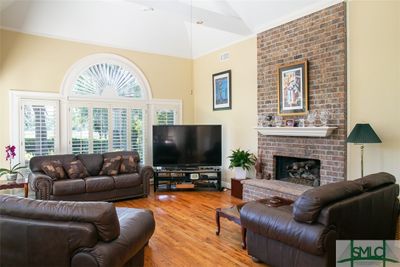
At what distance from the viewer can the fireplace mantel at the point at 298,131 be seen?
4.22 meters

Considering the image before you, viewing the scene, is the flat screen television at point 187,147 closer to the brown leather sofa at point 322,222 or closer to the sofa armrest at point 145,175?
the sofa armrest at point 145,175

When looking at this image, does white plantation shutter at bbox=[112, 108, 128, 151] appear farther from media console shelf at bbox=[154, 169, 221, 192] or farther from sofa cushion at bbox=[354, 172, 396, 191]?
sofa cushion at bbox=[354, 172, 396, 191]

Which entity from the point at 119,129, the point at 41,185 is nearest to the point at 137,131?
the point at 119,129

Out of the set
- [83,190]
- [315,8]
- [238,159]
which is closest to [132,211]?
[83,190]

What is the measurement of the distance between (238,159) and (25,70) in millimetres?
4478

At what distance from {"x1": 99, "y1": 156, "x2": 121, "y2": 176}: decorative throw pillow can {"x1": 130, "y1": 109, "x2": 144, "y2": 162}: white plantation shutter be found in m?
1.05

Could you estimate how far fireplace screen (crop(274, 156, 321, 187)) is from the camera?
4699mm

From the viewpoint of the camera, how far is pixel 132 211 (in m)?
2.90

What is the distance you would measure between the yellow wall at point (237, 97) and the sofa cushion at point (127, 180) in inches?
83.7

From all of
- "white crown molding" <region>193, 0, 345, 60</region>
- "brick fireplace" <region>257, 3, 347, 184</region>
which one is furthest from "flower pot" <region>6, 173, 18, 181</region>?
"white crown molding" <region>193, 0, 345, 60</region>

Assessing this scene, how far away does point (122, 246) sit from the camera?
6.88 feet

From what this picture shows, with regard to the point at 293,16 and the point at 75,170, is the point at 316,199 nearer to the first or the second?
the point at 293,16

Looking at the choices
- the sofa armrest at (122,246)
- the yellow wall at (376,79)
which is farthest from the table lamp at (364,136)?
the sofa armrest at (122,246)

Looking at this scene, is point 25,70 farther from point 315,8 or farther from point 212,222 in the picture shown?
point 315,8
